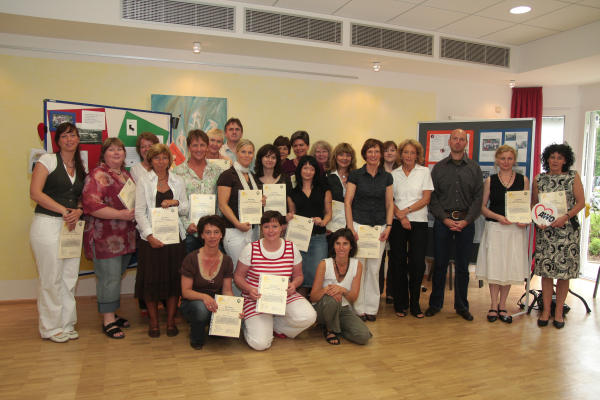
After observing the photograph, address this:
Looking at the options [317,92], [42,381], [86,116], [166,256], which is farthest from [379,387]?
[317,92]

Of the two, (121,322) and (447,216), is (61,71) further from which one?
(447,216)

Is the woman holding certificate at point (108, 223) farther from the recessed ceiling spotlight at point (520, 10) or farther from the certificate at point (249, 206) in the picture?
the recessed ceiling spotlight at point (520, 10)

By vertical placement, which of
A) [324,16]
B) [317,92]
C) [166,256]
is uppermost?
[324,16]

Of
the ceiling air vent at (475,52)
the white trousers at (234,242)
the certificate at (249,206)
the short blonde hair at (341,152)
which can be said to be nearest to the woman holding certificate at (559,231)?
the short blonde hair at (341,152)

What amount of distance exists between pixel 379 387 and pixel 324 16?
158 inches

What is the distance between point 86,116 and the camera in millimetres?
4133

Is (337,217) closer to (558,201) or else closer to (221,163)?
(221,163)

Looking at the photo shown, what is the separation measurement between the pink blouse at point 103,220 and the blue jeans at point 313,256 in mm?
1598

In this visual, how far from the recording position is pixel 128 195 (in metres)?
3.60

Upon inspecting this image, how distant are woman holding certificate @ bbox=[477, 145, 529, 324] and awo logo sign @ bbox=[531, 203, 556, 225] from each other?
13cm

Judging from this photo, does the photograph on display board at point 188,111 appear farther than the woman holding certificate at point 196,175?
Yes

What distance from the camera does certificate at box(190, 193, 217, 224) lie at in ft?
11.8

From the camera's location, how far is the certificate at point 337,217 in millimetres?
4078

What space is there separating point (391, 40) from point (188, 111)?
2.66m
